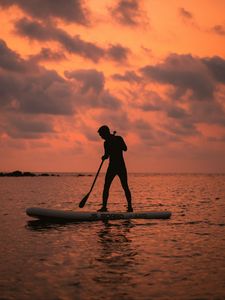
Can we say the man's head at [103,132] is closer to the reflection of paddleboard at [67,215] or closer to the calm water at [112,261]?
the reflection of paddleboard at [67,215]

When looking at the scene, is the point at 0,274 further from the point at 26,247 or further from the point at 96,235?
the point at 96,235

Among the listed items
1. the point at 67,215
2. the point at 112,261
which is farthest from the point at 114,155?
the point at 112,261

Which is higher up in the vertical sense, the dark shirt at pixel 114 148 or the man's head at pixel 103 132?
the man's head at pixel 103 132

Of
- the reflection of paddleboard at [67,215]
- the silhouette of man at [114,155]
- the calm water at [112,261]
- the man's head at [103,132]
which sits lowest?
the calm water at [112,261]

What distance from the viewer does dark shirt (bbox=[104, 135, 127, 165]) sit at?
49.2 ft

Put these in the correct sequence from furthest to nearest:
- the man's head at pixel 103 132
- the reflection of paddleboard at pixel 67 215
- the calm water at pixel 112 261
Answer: the man's head at pixel 103 132 < the reflection of paddleboard at pixel 67 215 < the calm water at pixel 112 261

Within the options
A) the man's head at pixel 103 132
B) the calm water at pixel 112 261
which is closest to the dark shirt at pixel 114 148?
the man's head at pixel 103 132

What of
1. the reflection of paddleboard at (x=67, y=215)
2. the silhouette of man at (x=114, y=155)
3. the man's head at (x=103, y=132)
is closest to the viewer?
the reflection of paddleboard at (x=67, y=215)

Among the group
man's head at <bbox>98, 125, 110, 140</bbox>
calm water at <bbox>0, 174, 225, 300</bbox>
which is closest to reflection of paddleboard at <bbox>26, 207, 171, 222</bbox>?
calm water at <bbox>0, 174, 225, 300</bbox>

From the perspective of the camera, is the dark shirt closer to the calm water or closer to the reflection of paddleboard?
the reflection of paddleboard

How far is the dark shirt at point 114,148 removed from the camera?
590 inches

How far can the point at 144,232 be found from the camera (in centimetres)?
1197

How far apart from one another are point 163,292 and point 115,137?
938 centimetres

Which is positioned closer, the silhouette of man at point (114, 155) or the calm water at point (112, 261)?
the calm water at point (112, 261)
